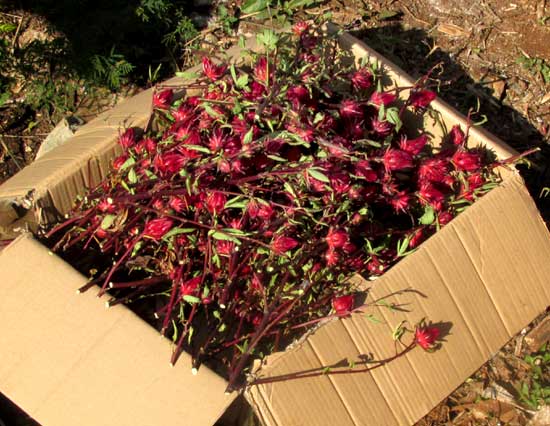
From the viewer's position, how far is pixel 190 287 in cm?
178

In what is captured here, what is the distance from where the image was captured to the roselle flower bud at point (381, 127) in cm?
199

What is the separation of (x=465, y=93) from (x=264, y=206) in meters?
1.68

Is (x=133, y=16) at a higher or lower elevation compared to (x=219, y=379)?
higher

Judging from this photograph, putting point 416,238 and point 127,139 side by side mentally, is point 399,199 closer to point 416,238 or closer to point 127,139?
point 416,238

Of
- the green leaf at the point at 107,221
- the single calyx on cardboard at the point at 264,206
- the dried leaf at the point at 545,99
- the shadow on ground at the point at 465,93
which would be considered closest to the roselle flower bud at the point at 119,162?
the single calyx on cardboard at the point at 264,206

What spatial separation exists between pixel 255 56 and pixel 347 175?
0.58 metres

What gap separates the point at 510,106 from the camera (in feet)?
9.98

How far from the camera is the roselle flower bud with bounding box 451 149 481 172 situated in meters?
1.99

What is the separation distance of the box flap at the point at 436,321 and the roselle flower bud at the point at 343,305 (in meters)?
0.05

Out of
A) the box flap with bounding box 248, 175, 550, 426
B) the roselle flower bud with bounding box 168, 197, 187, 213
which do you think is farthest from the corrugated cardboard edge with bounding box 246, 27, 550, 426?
the roselle flower bud with bounding box 168, 197, 187, 213

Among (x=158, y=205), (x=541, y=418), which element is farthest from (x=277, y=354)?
(x=541, y=418)

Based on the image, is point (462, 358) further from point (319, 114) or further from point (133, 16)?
point (133, 16)

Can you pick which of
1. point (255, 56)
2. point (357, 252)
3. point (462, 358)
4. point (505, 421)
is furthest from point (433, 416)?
point (255, 56)

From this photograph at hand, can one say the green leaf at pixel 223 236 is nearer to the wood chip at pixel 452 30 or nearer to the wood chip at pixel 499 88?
the wood chip at pixel 499 88
